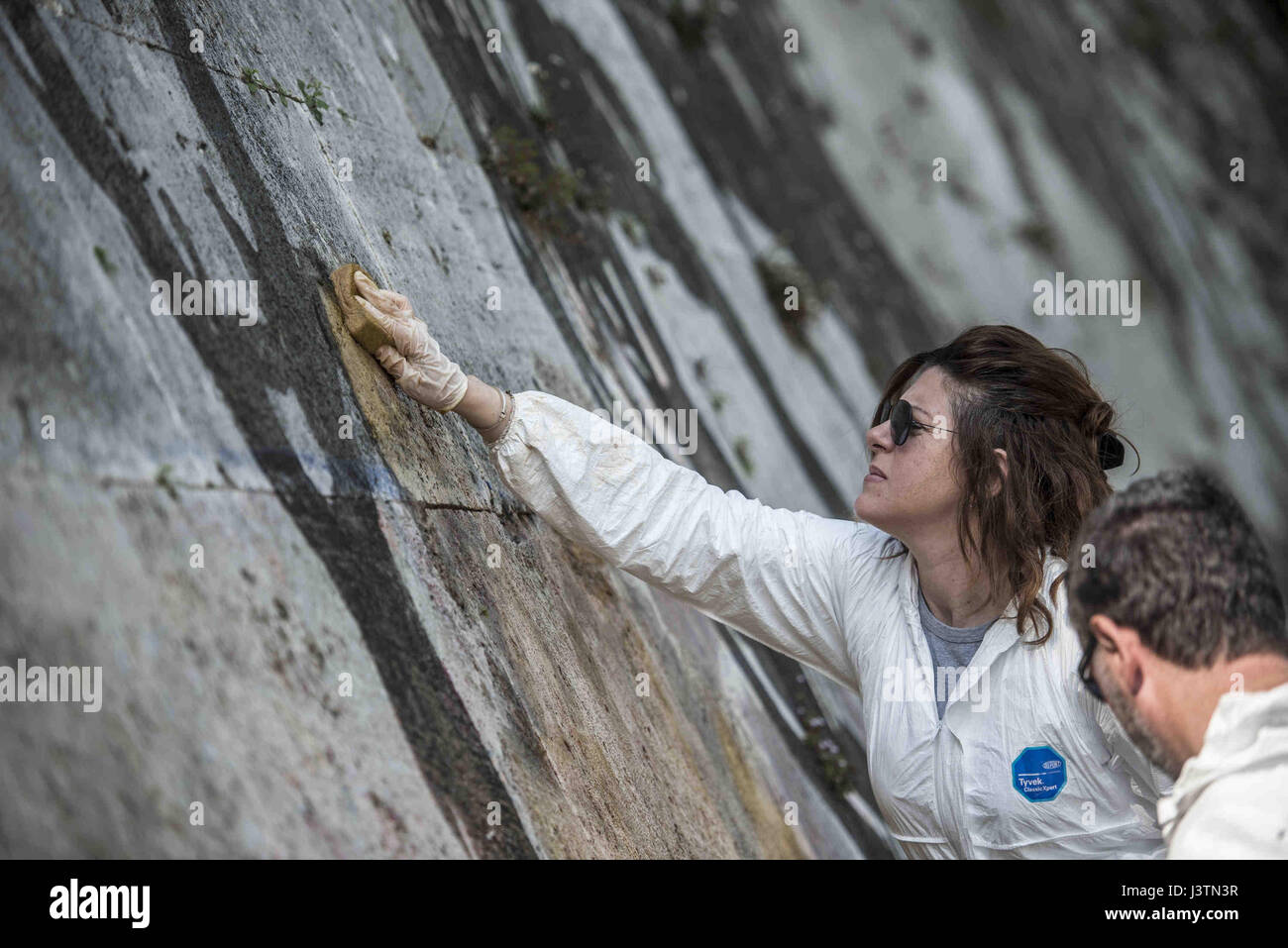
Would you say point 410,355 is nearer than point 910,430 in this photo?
Yes

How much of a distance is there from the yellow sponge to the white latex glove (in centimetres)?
1

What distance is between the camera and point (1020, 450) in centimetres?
281

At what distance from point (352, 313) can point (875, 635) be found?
1.40m

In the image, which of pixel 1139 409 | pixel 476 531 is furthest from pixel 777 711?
pixel 1139 409

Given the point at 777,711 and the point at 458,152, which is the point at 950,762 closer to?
the point at 777,711

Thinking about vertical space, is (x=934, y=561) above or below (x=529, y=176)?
below

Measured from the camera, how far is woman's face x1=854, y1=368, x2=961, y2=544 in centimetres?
273

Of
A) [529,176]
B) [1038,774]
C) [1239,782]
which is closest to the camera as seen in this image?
[1239,782]

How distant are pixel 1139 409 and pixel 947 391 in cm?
774

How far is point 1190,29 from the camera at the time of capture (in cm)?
1142

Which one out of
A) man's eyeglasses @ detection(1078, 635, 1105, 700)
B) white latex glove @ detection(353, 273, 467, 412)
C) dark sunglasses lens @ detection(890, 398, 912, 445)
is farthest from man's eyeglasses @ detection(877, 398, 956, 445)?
white latex glove @ detection(353, 273, 467, 412)

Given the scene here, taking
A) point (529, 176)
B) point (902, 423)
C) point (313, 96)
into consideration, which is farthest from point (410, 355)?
point (529, 176)

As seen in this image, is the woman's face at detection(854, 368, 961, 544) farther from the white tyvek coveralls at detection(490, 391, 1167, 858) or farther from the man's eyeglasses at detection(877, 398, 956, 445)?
the white tyvek coveralls at detection(490, 391, 1167, 858)

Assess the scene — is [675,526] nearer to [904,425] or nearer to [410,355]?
[904,425]
